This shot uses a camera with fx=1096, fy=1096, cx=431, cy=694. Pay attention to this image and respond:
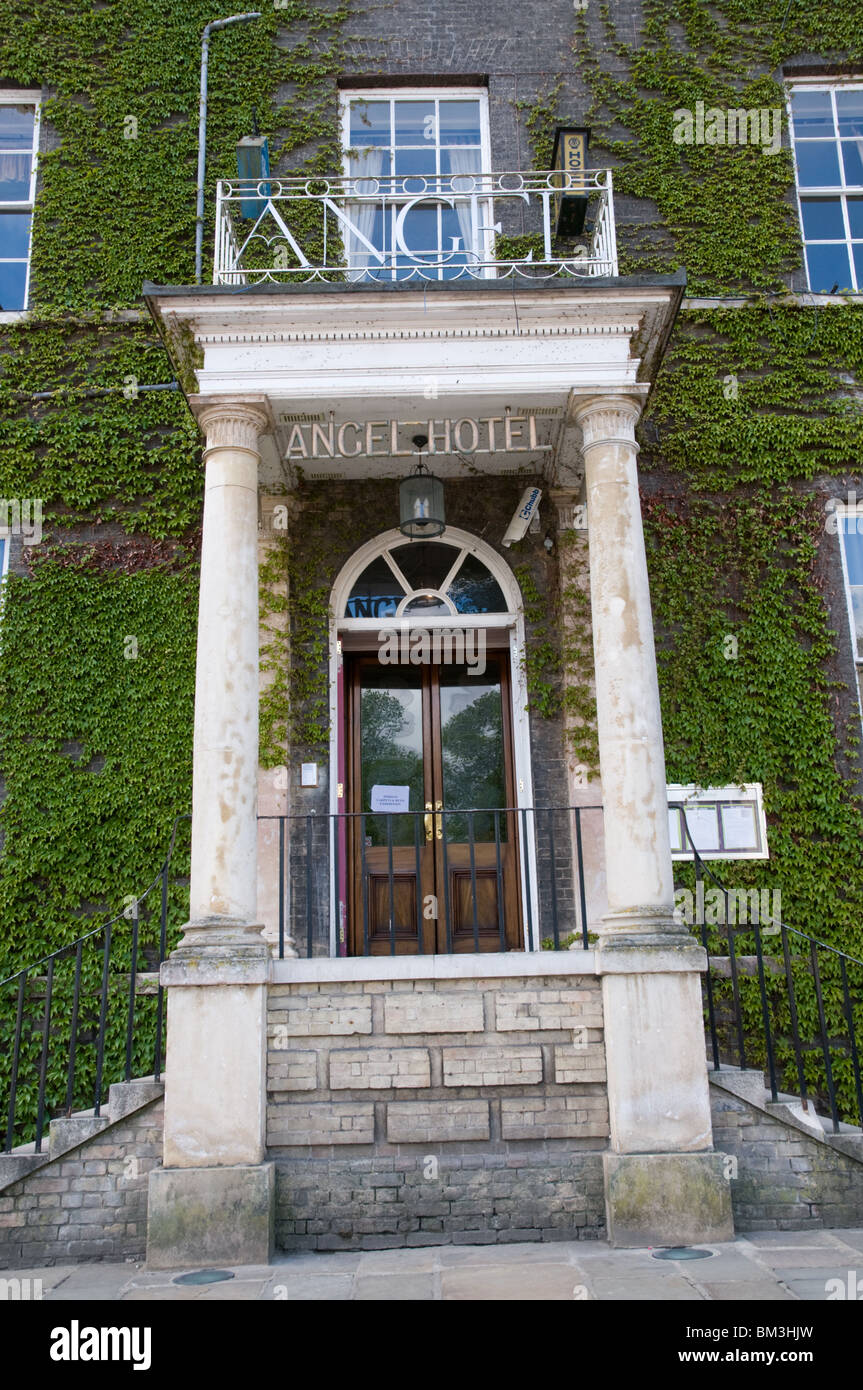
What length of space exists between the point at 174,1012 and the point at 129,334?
608 cm

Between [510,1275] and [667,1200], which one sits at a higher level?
[667,1200]

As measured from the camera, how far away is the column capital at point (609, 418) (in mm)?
6945

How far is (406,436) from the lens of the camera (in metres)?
7.75

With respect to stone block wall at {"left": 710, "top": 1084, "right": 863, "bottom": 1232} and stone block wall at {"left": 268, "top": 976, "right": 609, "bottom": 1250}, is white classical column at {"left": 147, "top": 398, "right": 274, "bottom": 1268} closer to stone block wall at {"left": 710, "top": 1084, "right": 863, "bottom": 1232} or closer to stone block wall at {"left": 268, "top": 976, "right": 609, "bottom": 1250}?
stone block wall at {"left": 268, "top": 976, "right": 609, "bottom": 1250}

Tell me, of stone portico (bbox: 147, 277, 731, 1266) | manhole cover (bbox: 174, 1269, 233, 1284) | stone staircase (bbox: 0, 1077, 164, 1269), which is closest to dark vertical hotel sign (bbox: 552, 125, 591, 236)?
stone portico (bbox: 147, 277, 731, 1266)

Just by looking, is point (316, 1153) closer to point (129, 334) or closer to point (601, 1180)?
point (601, 1180)

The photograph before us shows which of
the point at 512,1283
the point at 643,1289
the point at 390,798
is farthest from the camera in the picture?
the point at 390,798

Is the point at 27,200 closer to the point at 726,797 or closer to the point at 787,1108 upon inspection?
the point at 726,797

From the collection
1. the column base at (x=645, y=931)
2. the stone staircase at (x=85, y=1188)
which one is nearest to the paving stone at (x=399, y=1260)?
the stone staircase at (x=85, y=1188)

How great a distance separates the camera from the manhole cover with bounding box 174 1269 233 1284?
17.0 ft

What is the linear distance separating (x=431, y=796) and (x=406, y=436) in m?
2.86

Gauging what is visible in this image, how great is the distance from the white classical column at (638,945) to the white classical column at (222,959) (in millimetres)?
1923

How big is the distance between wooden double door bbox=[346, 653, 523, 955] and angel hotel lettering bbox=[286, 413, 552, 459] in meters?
1.91

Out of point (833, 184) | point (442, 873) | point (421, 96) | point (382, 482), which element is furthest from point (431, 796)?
point (833, 184)
